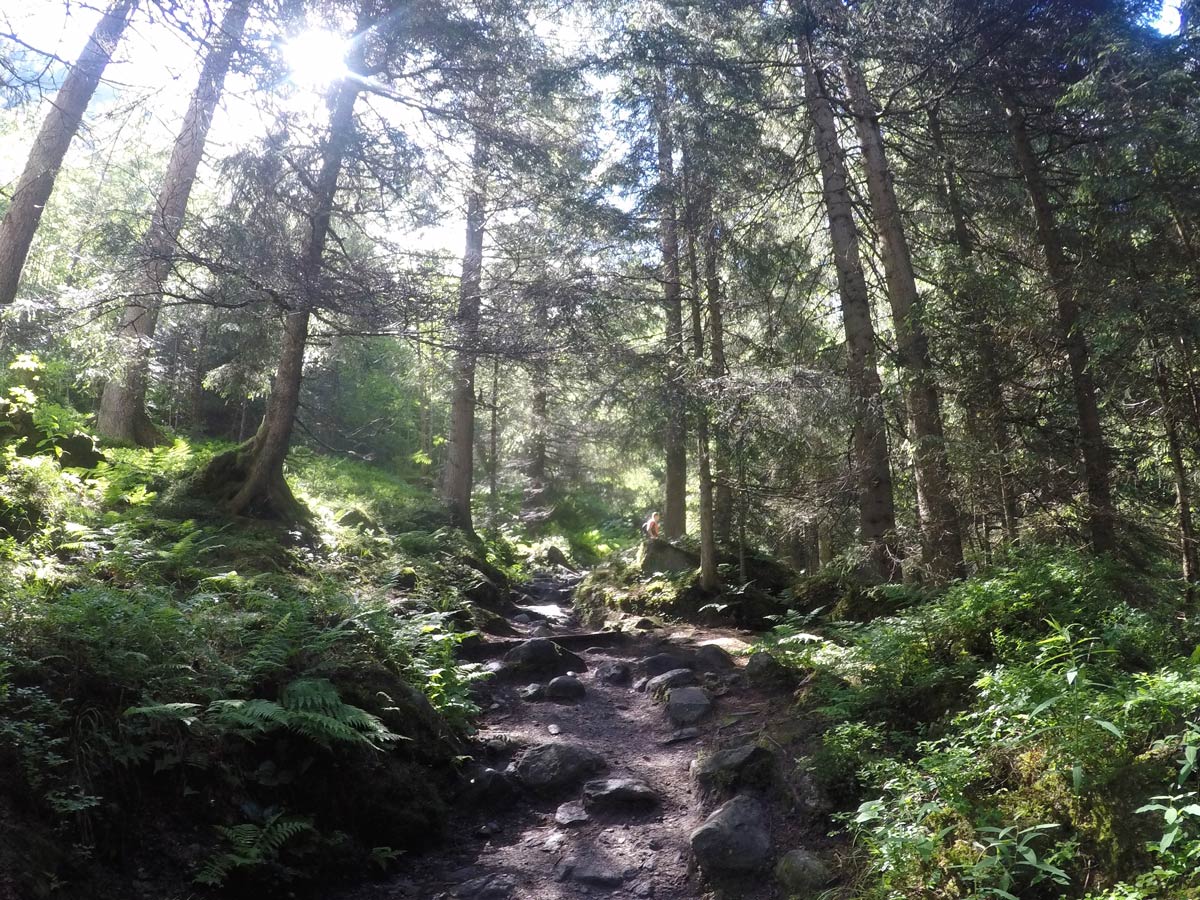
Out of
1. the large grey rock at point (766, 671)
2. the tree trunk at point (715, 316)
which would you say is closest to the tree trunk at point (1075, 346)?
the large grey rock at point (766, 671)

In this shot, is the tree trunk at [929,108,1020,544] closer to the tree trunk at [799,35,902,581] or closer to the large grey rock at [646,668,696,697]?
the tree trunk at [799,35,902,581]

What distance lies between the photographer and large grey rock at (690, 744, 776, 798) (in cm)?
575

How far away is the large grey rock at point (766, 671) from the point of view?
7.93 meters

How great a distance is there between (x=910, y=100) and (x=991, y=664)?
8.69 metres

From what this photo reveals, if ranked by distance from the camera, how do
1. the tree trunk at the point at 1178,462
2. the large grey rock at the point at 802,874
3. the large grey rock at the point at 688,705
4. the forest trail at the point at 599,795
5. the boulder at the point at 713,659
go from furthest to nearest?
the boulder at the point at 713,659 < the tree trunk at the point at 1178,462 < the large grey rock at the point at 688,705 < the forest trail at the point at 599,795 < the large grey rock at the point at 802,874

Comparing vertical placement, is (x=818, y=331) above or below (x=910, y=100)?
below

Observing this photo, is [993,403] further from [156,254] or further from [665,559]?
[156,254]

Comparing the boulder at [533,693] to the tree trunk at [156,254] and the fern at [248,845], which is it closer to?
the fern at [248,845]

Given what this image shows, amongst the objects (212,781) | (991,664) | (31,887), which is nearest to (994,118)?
(991,664)

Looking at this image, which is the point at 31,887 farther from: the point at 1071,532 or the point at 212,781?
the point at 1071,532

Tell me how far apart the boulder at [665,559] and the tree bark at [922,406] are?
5.62m

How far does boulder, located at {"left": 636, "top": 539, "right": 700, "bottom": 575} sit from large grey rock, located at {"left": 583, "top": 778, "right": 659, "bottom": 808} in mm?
8172

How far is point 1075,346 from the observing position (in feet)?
28.5

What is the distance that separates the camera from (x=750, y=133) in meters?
10.6
